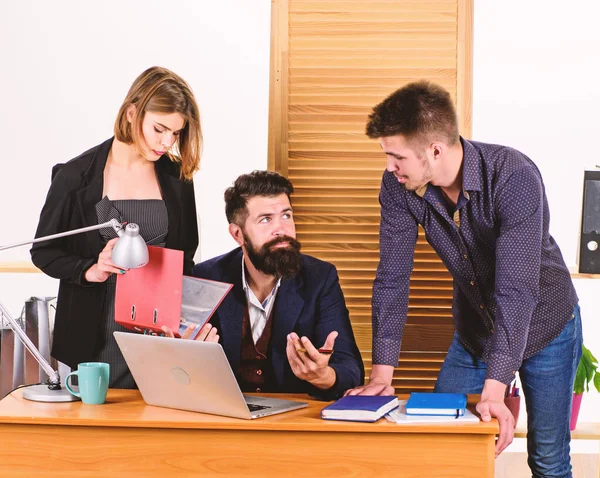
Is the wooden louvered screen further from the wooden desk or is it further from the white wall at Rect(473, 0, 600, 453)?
the wooden desk

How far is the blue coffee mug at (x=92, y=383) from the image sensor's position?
6.70 ft

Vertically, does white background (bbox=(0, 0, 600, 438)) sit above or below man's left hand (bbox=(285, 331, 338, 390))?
above

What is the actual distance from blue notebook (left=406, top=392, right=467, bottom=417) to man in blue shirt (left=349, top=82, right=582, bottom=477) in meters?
0.10

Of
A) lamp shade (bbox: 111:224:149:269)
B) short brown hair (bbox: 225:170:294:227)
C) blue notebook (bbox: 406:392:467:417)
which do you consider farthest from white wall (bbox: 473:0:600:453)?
lamp shade (bbox: 111:224:149:269)

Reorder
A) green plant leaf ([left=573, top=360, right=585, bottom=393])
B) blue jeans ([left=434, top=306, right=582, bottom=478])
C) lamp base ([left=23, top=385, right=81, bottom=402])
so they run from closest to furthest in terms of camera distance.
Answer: lamp base ([left=23, top=385, right=81, bottom=402])
blue jeans ([left=434, top=306, right=582, bottom=478])
green plant leaf ([left=573, top=360, right=585, bottom=393])

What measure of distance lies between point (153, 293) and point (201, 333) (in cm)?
16

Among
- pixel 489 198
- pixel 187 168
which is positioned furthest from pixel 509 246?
pixel 187 168

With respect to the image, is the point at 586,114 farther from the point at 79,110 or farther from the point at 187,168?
the point at 79,110

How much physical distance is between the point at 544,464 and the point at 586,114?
192cm

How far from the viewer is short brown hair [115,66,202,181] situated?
243 cm

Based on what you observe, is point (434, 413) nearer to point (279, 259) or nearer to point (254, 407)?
point (254, 407)

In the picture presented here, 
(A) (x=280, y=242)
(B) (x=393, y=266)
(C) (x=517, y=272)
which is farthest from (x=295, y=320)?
(C) (x=517, y=272)

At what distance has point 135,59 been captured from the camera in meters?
3.78

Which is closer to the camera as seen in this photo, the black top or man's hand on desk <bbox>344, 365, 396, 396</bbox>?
man's hand on desk <bbox>344, 365, 396, 396</bbox>
